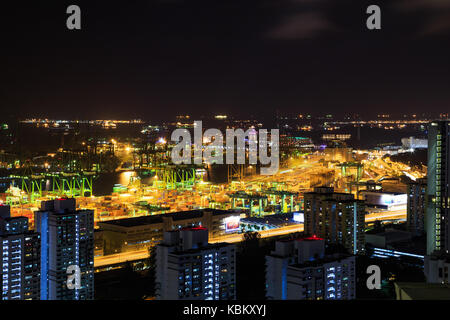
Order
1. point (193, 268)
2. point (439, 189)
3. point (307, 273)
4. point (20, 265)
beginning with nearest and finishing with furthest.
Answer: point (307, 273), point (193, 268), point (20, 265), point (439, 189)

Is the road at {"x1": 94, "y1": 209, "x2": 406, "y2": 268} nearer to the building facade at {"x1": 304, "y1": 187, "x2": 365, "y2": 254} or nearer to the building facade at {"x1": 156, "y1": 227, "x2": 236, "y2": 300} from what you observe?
the building facade at {"x1": 304, "y1": 187, "x2": 365, "y2": 254}

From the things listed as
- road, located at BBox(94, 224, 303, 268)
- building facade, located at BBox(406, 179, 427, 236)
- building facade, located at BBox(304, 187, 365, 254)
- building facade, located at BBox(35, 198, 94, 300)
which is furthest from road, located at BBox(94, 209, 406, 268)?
building facade, located at BBox(406, 179, 427, 236)

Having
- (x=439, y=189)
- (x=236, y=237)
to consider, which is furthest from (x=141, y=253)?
(x=439, y=189)

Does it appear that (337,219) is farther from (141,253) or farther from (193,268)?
(193,268)
